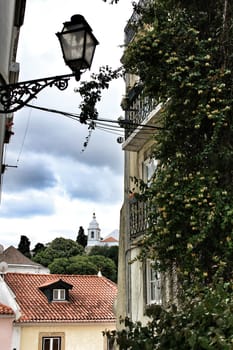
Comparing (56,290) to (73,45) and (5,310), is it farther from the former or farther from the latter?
(73,45)

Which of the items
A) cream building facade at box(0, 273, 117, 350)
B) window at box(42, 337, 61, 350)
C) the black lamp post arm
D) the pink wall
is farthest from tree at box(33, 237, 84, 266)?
the black lamp post arm

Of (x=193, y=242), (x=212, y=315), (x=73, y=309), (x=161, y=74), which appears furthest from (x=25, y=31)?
(x=73, y=309)

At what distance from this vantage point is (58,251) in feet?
224

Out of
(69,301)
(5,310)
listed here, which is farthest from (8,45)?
(69,301)

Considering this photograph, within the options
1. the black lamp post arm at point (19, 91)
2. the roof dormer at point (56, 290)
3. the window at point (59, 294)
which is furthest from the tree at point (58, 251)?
the black lamp post arm at point (19, 91)

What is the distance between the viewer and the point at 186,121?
8.47 m

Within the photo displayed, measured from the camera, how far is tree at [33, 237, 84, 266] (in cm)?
6781

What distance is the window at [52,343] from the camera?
23.4m

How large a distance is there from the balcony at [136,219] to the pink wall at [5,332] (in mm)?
12267

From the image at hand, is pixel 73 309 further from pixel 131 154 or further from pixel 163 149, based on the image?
pixel 163 149

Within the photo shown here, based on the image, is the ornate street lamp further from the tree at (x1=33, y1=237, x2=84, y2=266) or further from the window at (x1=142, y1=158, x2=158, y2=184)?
the tree at (x1=33, y1=237, x2=84, y2=266)

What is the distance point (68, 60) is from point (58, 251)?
213ft

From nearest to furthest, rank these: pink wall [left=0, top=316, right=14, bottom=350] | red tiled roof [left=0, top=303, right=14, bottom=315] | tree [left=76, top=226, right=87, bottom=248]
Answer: pink wall [left=0, top=316, right=14, bottom=350] → red tiled roof [left=0, top=303, right=14, bottom=315] → tree [left=76, top=226, right=87, bottom=248]

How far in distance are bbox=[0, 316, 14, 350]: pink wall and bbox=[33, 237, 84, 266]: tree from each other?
1775 inches
